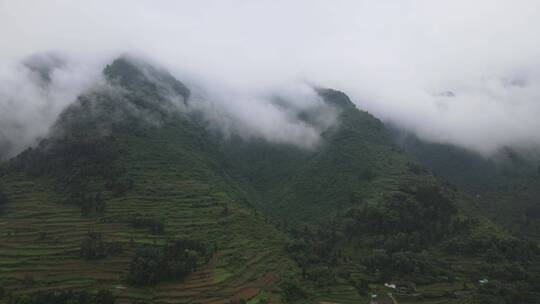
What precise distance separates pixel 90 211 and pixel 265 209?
3380cm

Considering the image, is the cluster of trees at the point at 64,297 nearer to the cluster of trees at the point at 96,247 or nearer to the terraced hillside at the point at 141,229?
the terraced hillside at the point at 141,229

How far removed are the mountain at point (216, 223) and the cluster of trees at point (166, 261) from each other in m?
0.15

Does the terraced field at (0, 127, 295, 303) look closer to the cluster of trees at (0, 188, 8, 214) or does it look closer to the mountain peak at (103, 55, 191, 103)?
the cluster of trees at (0, 188, 8, 214)

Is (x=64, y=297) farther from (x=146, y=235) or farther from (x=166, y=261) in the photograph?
(x=146, y=235)

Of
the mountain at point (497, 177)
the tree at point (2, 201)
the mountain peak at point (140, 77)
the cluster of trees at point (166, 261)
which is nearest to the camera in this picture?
the cluster of trees at point (166, 261)

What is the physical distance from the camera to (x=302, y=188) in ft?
310

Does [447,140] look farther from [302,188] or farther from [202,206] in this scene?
[202,206]

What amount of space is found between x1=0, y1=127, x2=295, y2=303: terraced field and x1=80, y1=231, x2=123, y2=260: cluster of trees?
697 millimetres

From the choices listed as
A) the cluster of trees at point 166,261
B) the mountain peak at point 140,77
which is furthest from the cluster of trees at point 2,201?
the mountain peak at point 140,77

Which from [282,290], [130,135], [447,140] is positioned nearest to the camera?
[282,290]


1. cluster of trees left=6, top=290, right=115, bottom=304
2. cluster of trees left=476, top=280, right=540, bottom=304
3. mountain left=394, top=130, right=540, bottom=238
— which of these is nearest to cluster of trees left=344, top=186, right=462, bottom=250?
cluster of trees left=476, top=280, right=540, bottom=304

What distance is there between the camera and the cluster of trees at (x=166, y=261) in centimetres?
Result: 5231

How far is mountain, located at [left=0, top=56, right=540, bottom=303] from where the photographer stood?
5384 cm

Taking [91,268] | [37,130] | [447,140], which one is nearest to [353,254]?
[91,268]
